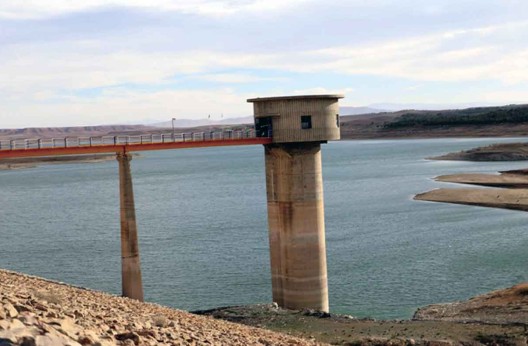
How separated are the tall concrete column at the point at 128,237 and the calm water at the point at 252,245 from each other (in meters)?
6.83

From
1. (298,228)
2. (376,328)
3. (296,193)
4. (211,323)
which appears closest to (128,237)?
(298,228)

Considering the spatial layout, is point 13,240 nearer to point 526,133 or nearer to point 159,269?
point 159,269

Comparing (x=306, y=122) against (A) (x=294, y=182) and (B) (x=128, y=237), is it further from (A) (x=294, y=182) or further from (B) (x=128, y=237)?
(B) (x=128, y=237)

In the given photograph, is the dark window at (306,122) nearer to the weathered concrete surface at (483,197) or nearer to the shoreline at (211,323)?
the shoreline at (211,323)

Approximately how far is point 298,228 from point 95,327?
812 inches

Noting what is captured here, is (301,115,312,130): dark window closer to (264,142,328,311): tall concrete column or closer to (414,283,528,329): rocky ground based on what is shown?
(264,142,328,311): tall concrete column

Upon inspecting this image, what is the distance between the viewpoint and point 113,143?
30594mm

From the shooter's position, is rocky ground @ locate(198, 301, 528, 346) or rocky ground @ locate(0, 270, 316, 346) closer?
rocky ground @ locate(0, 270, 316, 346)

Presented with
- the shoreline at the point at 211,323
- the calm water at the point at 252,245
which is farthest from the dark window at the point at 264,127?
the calm water at the point at 252,245

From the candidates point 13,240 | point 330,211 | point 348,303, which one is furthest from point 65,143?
point 330,211

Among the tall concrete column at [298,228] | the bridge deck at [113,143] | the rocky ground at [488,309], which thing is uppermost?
the bridge deck at [113,143]

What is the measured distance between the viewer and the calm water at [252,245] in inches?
1572

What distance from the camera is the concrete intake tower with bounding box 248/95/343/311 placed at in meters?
34.3

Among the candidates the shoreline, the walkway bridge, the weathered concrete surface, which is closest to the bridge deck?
the walkway bridge
